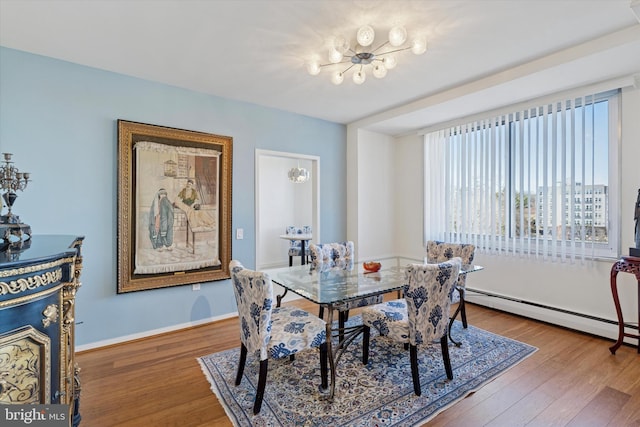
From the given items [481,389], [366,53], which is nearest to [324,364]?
[481,389]

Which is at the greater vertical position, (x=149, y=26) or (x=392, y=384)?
(x=149, y=26)

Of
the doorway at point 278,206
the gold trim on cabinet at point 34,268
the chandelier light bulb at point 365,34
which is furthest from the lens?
the doorway at point 278,206

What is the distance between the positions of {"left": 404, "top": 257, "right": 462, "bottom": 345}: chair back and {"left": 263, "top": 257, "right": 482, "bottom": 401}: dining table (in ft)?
1.02

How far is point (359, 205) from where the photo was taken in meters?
4.72

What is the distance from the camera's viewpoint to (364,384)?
226 cm

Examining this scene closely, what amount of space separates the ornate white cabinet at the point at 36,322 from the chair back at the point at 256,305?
2.93 feet

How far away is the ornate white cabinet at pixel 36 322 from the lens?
3.84ft

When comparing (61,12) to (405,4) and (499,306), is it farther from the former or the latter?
(499,306)

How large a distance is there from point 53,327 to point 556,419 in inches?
113

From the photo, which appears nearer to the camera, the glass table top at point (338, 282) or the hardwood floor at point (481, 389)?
the hardwood floor at point (481, 389)

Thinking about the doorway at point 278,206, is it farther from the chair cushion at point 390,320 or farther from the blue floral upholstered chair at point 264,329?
the blue floral upholstered chair at point 264,329

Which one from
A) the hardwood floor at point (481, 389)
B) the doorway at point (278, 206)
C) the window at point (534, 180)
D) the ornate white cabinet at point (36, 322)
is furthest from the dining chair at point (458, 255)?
the doorway at point (278, 206)

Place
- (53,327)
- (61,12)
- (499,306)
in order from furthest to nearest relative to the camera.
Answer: (499,306)
(61,12)
(53,327)

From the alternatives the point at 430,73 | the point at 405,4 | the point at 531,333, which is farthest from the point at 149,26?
the point at 531,333
